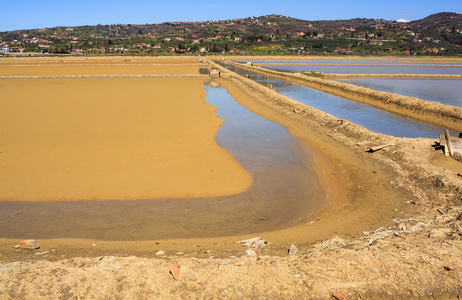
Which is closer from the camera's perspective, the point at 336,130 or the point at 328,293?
the point at 328,293

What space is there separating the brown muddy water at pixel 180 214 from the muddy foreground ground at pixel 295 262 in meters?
0.37

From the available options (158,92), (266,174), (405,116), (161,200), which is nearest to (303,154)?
(266,174)

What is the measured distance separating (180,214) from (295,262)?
2.74 metres

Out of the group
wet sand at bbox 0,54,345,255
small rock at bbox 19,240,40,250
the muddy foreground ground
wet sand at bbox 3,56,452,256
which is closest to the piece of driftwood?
wet sand at bbox 3,56,452,256

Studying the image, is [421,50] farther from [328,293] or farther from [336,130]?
[328,293]

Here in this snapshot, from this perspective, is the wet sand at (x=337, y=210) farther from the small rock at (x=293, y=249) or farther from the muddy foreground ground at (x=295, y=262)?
the small rock at (x=293, y=249)

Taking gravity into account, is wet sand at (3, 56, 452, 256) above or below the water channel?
below

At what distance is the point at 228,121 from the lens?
14891 mm

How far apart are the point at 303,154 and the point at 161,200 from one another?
5.17m

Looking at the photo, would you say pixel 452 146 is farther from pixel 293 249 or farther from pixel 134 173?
pixel 134 173

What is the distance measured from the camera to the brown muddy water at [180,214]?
5.56m

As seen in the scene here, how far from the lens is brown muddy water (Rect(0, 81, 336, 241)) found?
5.56m

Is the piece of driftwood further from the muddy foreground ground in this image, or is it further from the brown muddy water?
the brown muddy water

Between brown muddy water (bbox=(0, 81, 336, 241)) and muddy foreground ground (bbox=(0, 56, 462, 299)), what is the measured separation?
37 centimetres
